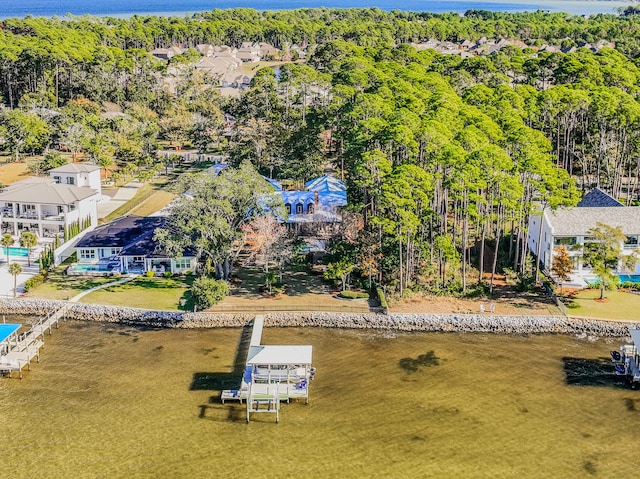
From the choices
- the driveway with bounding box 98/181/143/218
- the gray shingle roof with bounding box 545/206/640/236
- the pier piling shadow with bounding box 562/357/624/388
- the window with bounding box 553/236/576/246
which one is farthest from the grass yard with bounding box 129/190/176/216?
the pier piling shadow with bounding box 562/357/624/388

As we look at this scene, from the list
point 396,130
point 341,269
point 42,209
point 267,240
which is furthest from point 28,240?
point 396,130

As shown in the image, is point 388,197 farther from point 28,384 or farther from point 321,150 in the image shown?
point 321,150

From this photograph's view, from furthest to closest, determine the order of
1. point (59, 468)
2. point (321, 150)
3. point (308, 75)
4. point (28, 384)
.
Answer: point (308, 75), point (321, 150), point (28, 384), point (59, 468)

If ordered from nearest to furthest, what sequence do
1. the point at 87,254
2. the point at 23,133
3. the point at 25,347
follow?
the point at 25,347
the point at 87,254
the point at 23,133

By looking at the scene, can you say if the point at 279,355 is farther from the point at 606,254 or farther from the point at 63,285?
the point at 606,254

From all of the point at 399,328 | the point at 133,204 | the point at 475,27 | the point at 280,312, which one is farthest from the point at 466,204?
the point at 475,27

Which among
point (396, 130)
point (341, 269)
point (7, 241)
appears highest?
point (396, 130)
